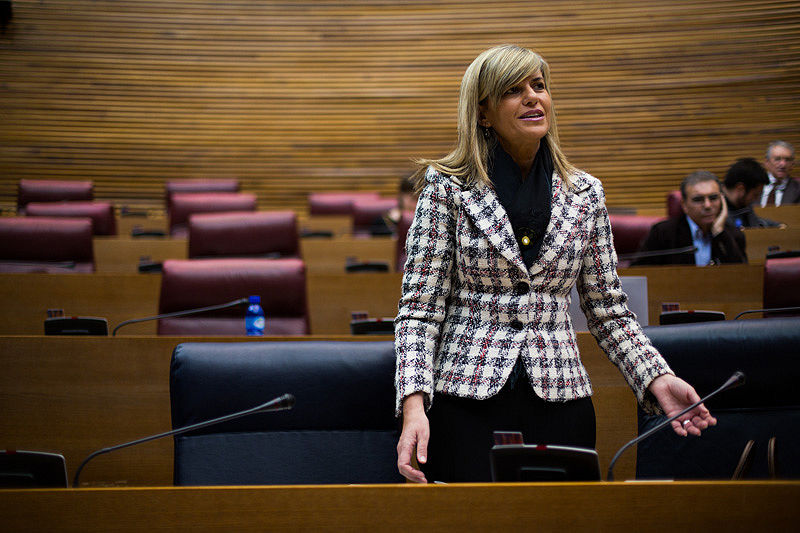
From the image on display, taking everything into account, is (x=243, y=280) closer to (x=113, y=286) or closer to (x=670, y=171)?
(x=113, y=286)

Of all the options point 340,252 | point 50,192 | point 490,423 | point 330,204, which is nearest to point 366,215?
point 330,204

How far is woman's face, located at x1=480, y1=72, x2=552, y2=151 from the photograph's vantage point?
1.32 meters

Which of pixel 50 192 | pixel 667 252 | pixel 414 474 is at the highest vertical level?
pixel 50 192

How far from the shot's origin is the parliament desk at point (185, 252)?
461 centimetres

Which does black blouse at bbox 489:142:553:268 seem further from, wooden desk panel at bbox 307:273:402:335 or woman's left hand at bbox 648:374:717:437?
wooden desk panel at bbox 307:273:402:335

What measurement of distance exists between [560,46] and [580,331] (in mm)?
5208

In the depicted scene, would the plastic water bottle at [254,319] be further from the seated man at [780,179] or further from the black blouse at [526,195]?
the seated man at [780,179]

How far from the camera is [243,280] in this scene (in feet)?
9.32

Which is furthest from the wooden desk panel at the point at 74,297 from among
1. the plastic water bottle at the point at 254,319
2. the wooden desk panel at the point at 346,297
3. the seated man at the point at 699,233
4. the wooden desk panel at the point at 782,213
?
the wooden desk panel at the point at 782,213

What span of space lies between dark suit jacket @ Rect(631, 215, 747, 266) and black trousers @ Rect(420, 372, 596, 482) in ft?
7.52

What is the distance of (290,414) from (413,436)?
0.36 m

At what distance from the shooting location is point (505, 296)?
130 cm

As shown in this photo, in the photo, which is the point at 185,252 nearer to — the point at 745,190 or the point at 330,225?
the point at 330,225

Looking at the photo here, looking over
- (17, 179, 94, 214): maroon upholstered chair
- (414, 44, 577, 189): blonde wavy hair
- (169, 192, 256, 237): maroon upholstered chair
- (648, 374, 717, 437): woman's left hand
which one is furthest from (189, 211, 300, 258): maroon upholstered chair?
(17, 179, 94, 214): maroon upholstered chair
